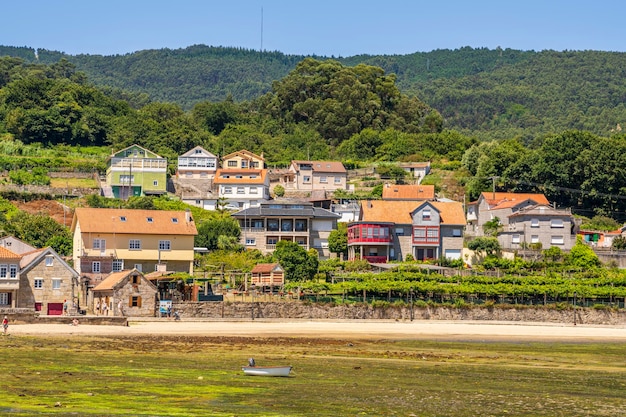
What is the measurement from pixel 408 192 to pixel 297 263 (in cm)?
3187

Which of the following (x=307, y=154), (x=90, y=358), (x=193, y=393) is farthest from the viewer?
(x=307, y=154)

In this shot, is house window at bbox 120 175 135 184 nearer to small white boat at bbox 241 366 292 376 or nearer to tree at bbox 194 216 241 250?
tree at bbox 194 216 241 250

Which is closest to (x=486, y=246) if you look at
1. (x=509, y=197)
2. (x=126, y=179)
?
(x=509, y=197)

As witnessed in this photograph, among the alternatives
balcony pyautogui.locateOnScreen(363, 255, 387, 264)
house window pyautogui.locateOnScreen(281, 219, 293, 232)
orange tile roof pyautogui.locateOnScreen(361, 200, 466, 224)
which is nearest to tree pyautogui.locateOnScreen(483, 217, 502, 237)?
orange tile roof pyautogui.locateOnScreen(361, 200, 466, 224)

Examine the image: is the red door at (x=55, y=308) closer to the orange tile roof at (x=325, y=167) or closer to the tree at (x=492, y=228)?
the tree at (x=492, y=228)

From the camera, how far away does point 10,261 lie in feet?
198

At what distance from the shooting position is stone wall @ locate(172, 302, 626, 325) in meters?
62.5

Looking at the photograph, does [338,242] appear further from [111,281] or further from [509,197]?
[111,281]

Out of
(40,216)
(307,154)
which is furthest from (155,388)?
(307,154)

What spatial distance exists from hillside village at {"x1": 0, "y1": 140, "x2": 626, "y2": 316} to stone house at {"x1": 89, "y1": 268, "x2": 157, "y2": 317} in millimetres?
62

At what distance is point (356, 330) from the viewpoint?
58.9 meters

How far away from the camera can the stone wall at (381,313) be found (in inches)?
2462

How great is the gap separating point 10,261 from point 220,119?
8815 cm

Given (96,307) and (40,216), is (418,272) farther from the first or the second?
(40,216)
